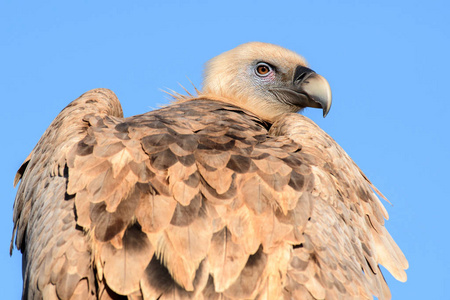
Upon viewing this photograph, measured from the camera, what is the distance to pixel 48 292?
186 inches

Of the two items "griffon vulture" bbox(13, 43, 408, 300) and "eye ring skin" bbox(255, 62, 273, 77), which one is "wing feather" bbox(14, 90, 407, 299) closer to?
"griffon vulture" bbox(13, 43, 408, 300)

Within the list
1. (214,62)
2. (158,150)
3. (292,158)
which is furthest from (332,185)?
(214,62)

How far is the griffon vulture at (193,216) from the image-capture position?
459 centimetres

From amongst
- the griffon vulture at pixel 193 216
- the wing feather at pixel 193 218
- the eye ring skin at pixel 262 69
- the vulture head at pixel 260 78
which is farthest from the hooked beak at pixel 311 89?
the wing feather at pixel 193 218

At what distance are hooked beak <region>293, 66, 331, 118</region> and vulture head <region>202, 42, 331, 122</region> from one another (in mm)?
16

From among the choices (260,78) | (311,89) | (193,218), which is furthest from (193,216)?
(260,78)

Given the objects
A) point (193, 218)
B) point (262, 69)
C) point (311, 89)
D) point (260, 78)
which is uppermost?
point (193, 218)

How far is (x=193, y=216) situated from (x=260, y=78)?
5.30 metres

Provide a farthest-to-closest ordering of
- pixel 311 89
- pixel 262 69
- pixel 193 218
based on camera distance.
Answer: pixel 262 69 → pixel 311 89 → pixel 193 218

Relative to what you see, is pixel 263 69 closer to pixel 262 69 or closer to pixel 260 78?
pixel 262 69

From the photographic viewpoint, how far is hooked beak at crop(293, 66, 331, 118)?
28.4ft

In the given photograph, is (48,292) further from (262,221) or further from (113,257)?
(262,221)

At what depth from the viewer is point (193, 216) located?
4.82 m

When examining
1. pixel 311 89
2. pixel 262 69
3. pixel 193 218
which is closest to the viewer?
pixel 193 218
